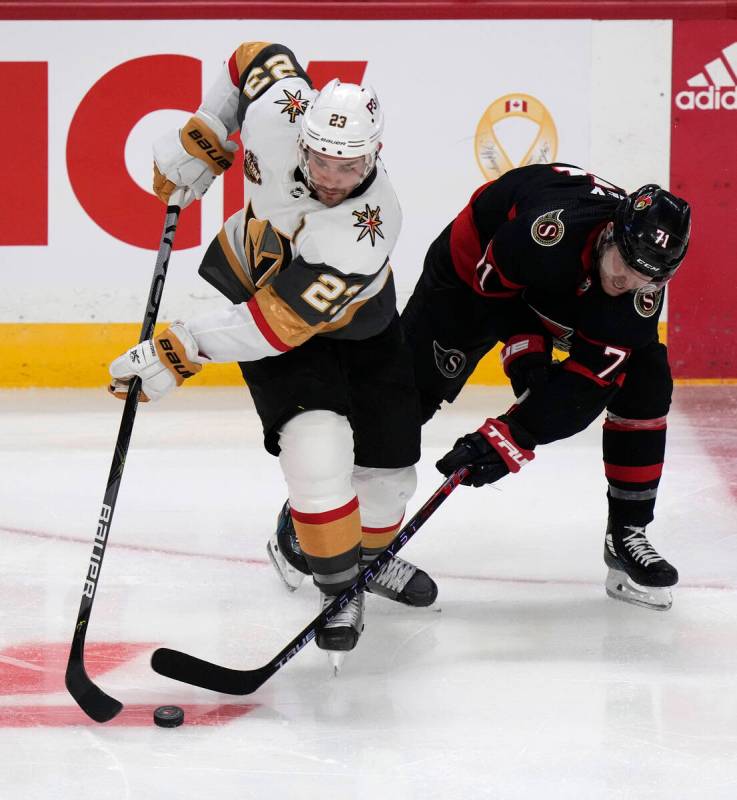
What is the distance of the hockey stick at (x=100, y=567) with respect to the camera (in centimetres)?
218

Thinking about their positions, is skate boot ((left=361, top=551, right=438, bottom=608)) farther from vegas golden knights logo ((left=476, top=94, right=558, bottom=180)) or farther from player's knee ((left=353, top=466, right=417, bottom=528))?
vegas golden knights logo ((left=476, top=94, right=558, bottom=180))

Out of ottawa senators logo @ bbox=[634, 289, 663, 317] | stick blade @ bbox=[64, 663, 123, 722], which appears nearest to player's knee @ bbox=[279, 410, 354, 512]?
stick blade @ bbox=[64, 663, 123, 722]

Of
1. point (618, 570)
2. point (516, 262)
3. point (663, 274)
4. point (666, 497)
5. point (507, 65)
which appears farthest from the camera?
point (507, 65)

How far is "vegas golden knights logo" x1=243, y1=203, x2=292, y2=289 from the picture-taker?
7.74 ft

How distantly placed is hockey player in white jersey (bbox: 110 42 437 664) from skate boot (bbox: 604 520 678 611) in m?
0.41

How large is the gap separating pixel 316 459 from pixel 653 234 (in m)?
0.71

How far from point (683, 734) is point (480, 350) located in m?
1.06

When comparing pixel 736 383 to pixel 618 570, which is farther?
pixel 736 383

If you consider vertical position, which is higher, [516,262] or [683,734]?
[516,262]

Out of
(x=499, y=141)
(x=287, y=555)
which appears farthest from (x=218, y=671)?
(x=499, y=141)

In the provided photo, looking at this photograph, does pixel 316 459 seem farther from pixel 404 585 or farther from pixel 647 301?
pixel 647 301

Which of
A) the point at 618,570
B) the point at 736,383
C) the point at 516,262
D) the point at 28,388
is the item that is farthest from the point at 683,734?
the point at 28,388

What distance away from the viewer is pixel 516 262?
98.3 inches

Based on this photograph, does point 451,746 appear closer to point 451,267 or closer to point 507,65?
point 451,267
